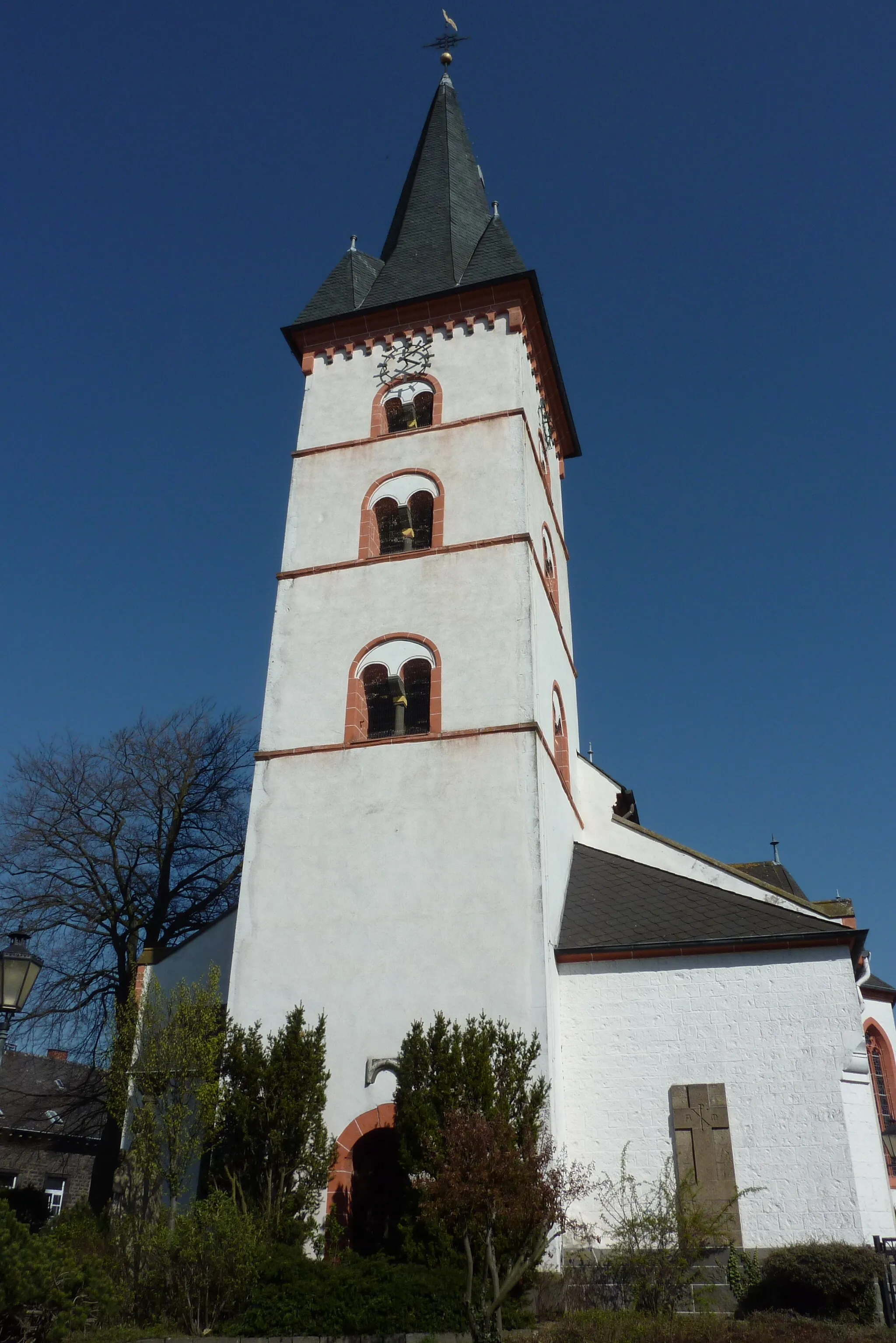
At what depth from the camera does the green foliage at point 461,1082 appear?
12.1 meters

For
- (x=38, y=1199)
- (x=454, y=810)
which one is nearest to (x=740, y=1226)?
(x=454, y=810)

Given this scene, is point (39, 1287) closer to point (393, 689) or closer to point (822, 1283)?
point (822, 1283)

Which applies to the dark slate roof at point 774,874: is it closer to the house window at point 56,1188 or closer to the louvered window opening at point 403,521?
the louvered window opening at point 403,521

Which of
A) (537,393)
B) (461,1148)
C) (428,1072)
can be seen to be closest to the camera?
(461,1148)

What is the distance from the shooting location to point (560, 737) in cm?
1881

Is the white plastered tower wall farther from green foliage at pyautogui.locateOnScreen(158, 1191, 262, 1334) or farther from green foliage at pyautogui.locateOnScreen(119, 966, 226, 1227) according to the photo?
green foliage at pyautogui.locateOnScreen(158, 1191, 262, 1334)

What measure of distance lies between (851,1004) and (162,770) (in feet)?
50.1

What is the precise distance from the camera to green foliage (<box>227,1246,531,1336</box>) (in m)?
9.82

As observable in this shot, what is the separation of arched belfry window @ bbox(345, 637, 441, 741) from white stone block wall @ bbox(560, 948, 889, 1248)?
455 centimetres

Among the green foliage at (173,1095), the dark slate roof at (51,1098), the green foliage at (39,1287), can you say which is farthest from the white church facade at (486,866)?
the dark slate roof at (51,1098)

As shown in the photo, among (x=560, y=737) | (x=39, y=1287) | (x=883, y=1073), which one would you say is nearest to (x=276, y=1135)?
(x=39, y=1287)

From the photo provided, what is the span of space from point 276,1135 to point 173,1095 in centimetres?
145

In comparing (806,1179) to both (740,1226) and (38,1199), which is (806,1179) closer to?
(740,1226)

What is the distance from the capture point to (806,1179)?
42.2 feet
